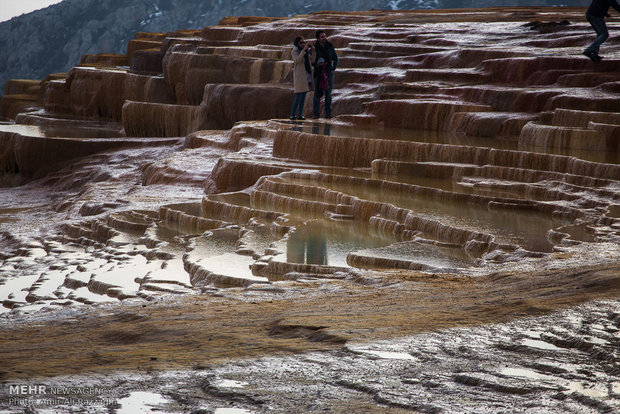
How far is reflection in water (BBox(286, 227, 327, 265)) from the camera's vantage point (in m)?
6.50

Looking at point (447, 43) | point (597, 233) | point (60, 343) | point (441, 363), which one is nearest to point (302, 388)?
point (441, 363)

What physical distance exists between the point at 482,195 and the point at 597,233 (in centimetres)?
167

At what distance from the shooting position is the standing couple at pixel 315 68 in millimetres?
13180

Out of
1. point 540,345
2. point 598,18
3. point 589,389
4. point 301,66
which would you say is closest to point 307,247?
point 540,345

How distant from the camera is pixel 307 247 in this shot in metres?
6.90

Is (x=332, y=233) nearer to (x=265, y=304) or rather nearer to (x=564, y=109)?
(x=265, y=304)

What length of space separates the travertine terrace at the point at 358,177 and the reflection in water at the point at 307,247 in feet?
0.09

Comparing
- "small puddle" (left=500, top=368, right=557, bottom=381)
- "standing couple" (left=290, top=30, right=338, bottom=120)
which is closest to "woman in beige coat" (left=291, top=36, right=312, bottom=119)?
"standing couple" (left=290, top=30, right=338, bottom=120)

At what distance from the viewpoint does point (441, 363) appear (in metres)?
3.61

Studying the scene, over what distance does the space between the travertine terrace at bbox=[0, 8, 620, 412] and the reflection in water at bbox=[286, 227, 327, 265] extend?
0.03 metres

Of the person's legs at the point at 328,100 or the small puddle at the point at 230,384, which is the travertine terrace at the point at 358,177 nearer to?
the small puddle at the point at 230,384

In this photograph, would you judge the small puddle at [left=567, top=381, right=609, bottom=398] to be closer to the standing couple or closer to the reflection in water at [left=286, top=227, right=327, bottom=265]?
the reflection in water at [left=286, top=227, right=327, bottom=265]

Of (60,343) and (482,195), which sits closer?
(60,343)

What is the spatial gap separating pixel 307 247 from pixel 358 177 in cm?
276
